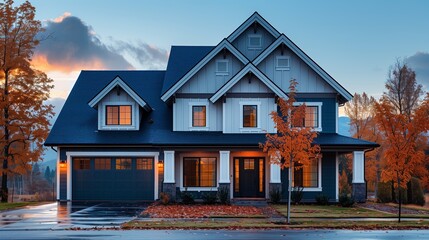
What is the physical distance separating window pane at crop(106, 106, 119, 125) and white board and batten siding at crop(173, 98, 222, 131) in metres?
3.87

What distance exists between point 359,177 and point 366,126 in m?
20.3

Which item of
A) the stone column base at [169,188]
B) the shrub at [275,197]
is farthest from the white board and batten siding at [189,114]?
the shrub at [275,197]

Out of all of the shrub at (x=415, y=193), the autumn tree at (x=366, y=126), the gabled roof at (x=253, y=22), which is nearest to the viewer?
the gabled roof at (x=253, y=22)

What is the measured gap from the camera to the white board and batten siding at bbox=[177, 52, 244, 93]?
118 feet

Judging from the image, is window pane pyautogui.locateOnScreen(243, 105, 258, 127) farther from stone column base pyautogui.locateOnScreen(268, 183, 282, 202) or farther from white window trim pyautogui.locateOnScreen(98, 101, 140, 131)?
white window trim pyautogui.locateOnScreen(98, 101, 140, 131)

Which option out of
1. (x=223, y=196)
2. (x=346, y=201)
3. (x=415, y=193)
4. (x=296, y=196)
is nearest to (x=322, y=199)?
(x=296, y=196)

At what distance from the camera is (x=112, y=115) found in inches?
1432

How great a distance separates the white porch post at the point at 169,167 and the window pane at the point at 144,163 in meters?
2.05

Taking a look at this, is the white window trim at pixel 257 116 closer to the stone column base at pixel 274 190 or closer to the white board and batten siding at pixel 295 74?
the white board and batten siding at pixel 295 74

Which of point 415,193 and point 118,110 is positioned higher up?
point 118,110

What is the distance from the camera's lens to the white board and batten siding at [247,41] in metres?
38.3

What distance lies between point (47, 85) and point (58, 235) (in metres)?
20.1

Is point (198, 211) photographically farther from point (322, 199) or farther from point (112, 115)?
point (112, 115)

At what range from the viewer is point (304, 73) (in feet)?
118
